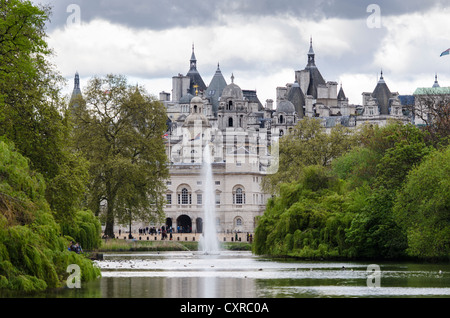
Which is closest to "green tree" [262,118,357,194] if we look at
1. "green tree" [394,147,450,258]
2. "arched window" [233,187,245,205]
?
"arched window" [233,187,245,205]

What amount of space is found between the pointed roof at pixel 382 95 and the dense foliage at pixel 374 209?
132 metres

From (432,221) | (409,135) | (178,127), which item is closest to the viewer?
(432,221)

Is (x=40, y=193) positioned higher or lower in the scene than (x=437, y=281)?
higher

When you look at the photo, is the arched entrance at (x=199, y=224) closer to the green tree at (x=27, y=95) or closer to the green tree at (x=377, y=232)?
the green tree at (x=377, y=232)

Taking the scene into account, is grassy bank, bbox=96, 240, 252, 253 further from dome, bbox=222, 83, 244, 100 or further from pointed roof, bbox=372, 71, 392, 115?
pointed roof, bbox=372, 71, 392, 115

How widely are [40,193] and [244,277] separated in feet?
28.3

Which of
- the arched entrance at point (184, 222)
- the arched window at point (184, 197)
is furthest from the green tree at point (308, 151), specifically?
the arched entrance at point (184, 222)

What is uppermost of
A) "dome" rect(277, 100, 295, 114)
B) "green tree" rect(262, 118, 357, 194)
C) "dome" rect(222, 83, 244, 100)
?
"dome" rect(222, 83, 244, 100)

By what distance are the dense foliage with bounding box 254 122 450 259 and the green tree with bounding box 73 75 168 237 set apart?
1091 cm

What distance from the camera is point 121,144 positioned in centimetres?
7112

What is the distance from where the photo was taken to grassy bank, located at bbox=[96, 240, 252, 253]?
7050cm

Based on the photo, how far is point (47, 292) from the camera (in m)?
30.2
